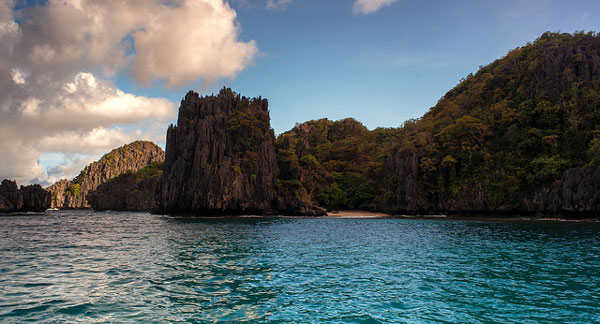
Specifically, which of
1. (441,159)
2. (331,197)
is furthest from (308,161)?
(441,159)

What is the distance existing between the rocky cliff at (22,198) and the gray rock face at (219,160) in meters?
43.1

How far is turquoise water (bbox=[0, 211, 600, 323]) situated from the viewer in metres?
11.4

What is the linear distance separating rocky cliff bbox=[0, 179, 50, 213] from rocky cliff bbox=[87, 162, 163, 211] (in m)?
45.1

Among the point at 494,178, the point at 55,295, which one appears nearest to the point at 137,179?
the point at 494,178

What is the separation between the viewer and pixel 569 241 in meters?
31.0

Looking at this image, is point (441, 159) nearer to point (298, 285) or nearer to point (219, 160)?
point (219, 160)

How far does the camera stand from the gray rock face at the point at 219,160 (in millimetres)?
78250

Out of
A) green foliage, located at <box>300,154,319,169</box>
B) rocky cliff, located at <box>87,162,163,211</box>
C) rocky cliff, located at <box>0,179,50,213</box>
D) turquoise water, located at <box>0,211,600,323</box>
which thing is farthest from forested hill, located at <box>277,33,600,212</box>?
rocky cliff, located at <box>87,162,163,211</box>

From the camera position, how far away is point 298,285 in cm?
1549

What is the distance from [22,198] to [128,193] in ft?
177

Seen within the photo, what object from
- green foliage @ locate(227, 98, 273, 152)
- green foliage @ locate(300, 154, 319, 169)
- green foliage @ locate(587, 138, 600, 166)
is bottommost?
green foliage @ locate(587, 138, 600, 166)

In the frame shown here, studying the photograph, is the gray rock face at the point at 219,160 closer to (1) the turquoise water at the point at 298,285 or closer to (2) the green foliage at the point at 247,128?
(2) the green foliage at the point at 247,128

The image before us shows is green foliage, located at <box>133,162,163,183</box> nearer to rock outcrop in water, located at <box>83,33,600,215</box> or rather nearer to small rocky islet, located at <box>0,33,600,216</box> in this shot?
small rocky islet, located at <box>0,33,600,216</box>

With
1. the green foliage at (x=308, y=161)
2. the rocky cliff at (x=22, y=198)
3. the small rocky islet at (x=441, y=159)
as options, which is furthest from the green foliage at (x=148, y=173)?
the green foliage at (x=308, y=161)
